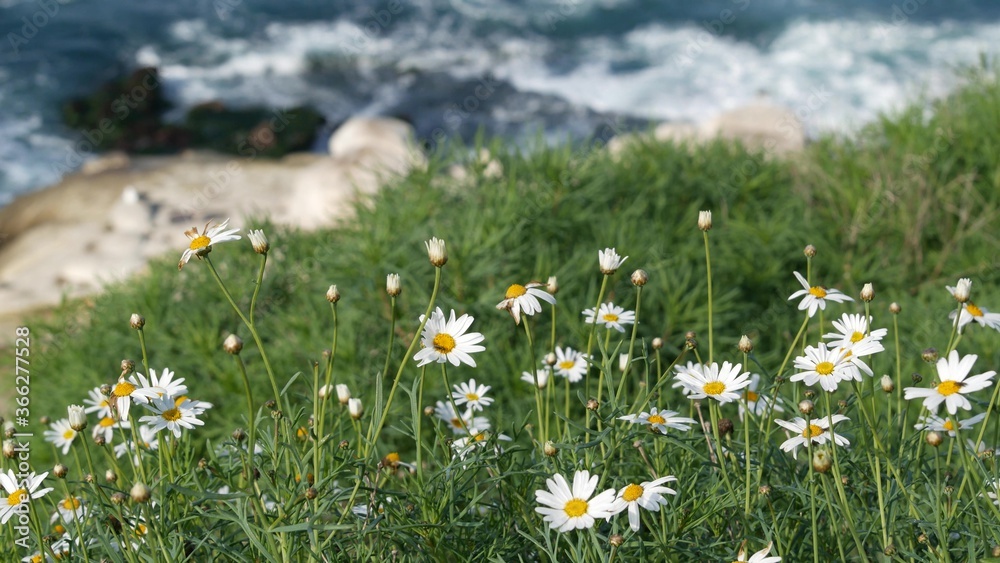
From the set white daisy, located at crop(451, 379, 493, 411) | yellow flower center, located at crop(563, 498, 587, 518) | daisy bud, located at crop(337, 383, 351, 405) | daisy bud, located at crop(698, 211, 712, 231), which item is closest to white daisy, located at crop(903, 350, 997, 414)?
daisy bud, located at crop(698, 211, 712, 231)

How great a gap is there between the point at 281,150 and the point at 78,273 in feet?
10.6

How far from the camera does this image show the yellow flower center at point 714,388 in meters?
1.37

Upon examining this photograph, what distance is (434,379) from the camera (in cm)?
283

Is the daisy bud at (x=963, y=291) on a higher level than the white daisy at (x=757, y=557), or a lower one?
higher

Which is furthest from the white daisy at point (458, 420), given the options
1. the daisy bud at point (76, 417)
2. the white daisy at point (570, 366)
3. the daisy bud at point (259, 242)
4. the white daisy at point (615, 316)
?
the daisy bud at point (76, 417)

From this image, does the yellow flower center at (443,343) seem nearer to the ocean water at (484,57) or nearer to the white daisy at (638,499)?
the white daisy at (638,499)

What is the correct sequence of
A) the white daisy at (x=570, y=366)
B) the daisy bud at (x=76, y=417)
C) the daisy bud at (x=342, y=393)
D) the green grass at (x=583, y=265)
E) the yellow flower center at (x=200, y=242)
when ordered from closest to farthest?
the daisy bud at (x=76, y=417) → the yellow flower center at (x=200, y=242) → the daisy bud at (x=342, y=393) → the white daisy at (x=570, y=366) → the green grass at (x=583, y=265)

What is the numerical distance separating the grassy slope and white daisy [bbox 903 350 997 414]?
133 cm

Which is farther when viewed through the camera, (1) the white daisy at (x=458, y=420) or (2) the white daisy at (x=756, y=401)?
(1) the white daisy at (x=458, y=420)

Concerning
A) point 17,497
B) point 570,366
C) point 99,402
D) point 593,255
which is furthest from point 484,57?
point 17,497

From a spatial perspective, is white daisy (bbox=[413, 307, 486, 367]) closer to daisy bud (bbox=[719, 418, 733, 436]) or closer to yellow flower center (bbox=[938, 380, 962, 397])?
daisy bud (bbox=[719, 418, 733, 436])

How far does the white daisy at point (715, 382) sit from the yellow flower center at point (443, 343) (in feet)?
1.02

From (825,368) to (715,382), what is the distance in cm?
15

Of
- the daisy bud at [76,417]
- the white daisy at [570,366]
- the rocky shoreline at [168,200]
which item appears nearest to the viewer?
the daisy bud at [76,417]
